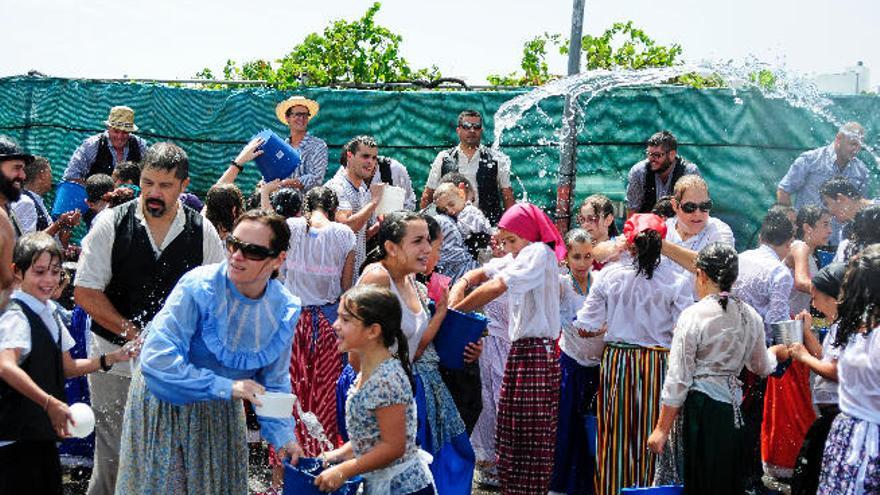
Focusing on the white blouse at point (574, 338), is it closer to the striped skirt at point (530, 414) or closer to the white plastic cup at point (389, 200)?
the striped skirt at point (530, 414)

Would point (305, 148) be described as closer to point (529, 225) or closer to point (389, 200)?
point (389, 200)

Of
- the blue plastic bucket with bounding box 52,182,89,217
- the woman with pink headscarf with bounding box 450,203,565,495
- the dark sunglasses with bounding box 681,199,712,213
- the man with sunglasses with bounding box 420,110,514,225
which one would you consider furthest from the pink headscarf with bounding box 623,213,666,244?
the blue plastic bucket with bounding box 52,182,89,217

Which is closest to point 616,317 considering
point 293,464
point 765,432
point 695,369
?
point 695,369

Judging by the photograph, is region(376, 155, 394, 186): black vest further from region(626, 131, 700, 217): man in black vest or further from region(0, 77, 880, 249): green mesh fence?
region(626, 131, 700, 217): man in black vest

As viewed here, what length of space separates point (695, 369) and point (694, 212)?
1370 millimetres

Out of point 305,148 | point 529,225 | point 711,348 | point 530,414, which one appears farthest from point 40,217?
point 711,348

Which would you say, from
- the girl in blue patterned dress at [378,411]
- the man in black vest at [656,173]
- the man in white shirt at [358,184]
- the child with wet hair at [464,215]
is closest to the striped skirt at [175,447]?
the girl in blue patterned dress at [378,411]

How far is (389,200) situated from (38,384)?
386 centimetres

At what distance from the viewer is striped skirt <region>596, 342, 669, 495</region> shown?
19.0ft

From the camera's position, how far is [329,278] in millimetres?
6969

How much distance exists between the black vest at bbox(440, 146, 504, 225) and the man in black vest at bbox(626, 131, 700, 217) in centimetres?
119

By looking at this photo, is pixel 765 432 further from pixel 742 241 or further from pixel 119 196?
pixel 119 196

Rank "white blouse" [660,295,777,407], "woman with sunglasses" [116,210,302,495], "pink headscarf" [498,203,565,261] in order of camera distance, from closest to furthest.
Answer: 1. "woman with sunglasses" [116,210,302,495]
2. "white blouse" [660,295,777,407]
3. "pink headscarf" [498,203,565,261]

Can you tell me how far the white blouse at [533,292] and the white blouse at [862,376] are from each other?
1.75 metres
